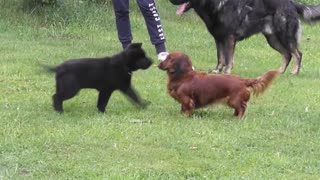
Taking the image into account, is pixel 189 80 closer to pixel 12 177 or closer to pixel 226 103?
pixel 226 103

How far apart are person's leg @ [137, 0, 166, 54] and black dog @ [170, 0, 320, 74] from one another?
525 millimetres

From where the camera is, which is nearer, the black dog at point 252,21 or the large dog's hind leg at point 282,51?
the black dog at point 252,21

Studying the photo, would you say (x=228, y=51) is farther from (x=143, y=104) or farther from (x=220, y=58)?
(x=143, y=104)

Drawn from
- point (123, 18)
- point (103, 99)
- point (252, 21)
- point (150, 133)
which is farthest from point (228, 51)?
point (150, 133)

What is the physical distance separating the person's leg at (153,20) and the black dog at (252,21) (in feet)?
1.72

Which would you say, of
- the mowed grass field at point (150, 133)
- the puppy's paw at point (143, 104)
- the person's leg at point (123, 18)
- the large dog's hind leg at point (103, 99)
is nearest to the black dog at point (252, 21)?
the mowed grass field at point (150, 133)

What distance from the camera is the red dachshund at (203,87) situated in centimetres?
658

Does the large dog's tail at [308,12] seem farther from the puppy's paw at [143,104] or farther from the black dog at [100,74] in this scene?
the black dog at [100,74]

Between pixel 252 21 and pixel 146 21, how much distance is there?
5.46ft

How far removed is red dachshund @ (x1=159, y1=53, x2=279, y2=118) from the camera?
658cm

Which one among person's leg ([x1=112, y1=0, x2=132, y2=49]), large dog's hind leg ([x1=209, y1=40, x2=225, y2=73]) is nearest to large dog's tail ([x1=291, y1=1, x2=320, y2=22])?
large dog's hind leg ([x1=209, y1=40, x2=225, y2=73])

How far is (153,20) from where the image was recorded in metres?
Result: 8.95

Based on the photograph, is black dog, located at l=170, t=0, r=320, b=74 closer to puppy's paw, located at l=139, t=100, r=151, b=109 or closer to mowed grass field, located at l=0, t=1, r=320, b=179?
mowed grass field, located at l=0, t=1, r=320, b=179

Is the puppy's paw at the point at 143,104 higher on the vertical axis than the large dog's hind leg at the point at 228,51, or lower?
higher
